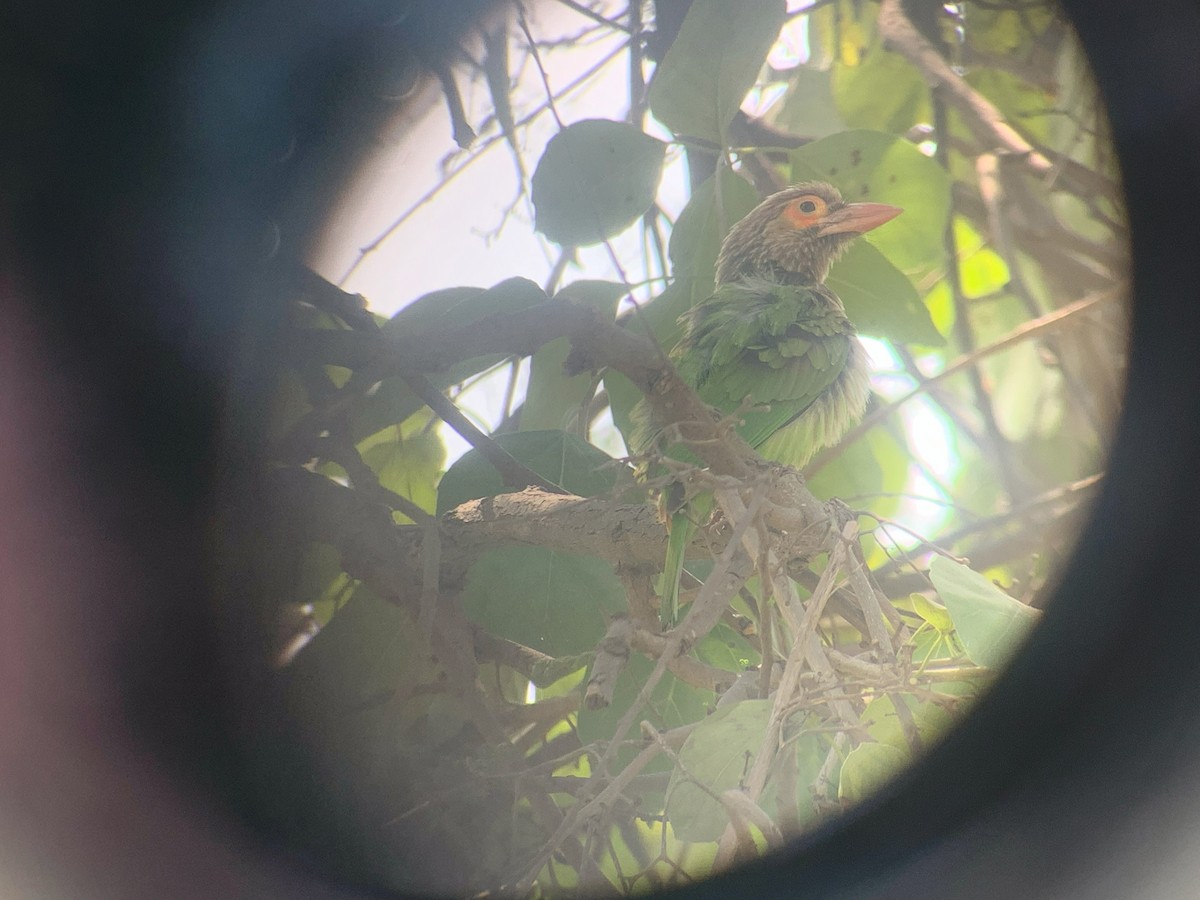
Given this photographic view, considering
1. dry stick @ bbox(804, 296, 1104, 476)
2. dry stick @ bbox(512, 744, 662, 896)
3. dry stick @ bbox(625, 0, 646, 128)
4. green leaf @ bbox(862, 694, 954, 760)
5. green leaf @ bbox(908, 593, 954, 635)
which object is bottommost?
green leaf @ bbox(862, 694, 954, 760)

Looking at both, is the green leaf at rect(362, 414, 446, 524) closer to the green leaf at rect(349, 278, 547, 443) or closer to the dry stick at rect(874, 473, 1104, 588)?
the green leaf at rect(349, 278, 547, 443)

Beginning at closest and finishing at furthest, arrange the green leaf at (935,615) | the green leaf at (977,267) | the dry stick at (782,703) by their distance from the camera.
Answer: the dry stick at (782,703), the green leaf at (935,615), the green leaf at (977,267)

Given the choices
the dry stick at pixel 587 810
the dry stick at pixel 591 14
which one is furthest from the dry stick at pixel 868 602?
the dry stick at pixel 591 14

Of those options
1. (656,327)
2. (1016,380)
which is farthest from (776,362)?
(1016,380)

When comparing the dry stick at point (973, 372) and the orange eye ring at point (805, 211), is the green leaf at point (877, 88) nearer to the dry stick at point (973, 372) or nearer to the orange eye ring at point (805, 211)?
the dry stick at point (973, 372)

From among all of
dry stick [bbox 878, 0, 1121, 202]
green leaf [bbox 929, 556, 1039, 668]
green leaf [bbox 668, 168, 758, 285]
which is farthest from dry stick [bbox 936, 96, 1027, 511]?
green leaf [bbox 929, 556, 1039, 668]

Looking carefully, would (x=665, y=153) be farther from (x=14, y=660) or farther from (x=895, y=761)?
(x=14, y=660)
